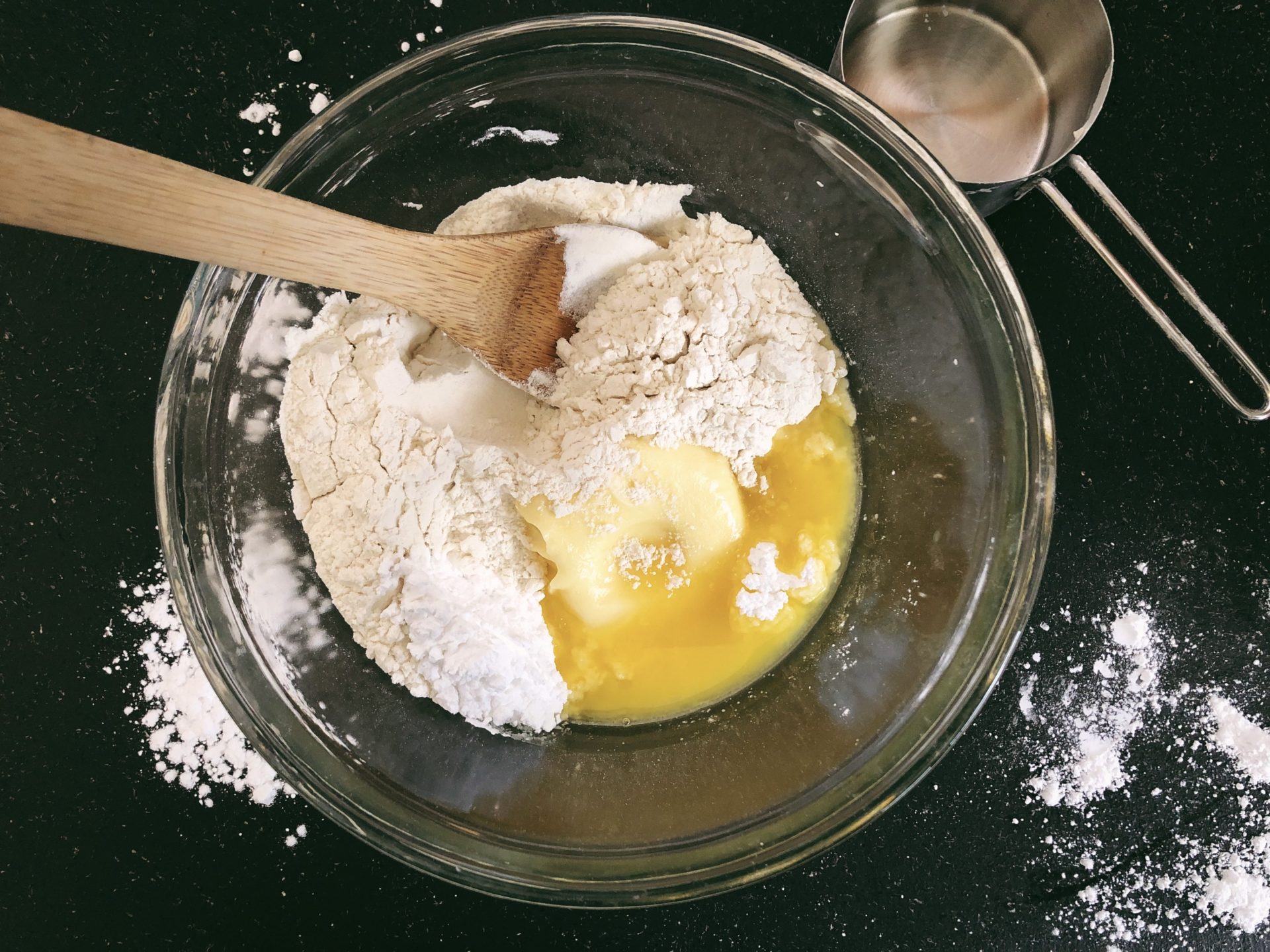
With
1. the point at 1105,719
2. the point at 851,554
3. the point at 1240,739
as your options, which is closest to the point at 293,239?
the point at 851,554

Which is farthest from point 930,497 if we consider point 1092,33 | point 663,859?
point 1092,33

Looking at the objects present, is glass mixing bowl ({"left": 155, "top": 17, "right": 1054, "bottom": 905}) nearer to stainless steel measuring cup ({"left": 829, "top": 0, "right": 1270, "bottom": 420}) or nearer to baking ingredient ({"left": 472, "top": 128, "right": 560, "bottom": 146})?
baking ingredient ({"left": 472, "top": 128, "right": 560, "bottom": 146})

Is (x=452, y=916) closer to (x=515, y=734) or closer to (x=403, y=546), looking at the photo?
(x=515, y=734)

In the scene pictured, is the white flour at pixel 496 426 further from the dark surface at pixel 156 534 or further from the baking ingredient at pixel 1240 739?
the baking ingredient at pixel 1240 739

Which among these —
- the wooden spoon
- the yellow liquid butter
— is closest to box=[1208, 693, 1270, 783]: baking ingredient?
the yellow liquid butter

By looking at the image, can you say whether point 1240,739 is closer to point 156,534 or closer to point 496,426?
point 496,426

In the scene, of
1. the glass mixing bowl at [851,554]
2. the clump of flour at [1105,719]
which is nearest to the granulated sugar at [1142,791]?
the clump of flour at [1105,719]

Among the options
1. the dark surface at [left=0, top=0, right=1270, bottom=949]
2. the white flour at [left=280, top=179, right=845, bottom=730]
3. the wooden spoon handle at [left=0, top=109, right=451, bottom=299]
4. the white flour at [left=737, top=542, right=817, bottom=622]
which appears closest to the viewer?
the wooden spoon handle at [left=0, top=109, right=451, bottom=299]
